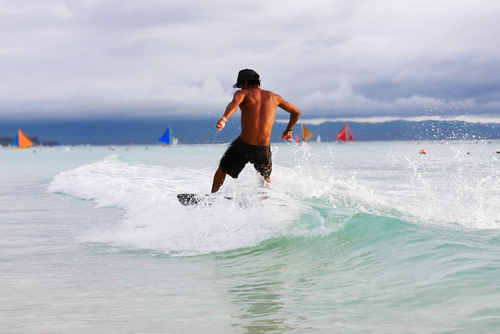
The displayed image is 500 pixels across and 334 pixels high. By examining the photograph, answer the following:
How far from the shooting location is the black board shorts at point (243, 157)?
6.70 meters

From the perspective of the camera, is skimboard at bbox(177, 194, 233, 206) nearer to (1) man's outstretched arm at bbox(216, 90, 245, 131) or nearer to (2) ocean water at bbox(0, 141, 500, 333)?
(2) ocean water at bbox(0, 141, 500, 333)

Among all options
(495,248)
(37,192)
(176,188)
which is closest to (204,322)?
(495,248)

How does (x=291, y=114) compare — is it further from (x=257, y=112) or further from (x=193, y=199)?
(x=193, y=199)

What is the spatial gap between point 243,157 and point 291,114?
1082mm

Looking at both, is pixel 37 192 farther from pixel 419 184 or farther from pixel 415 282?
pixel 415 282

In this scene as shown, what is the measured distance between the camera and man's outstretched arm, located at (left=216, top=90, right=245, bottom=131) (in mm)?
5672

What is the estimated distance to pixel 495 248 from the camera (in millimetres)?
5102

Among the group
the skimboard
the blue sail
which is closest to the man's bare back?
the skimboard

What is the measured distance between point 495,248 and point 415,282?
1592mm

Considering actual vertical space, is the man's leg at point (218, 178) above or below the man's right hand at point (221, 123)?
below

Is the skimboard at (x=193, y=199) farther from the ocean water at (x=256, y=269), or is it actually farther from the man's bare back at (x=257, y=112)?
the man's bare back at (x=257, y=112)

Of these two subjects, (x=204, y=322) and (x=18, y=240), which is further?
(x=18, y=240)

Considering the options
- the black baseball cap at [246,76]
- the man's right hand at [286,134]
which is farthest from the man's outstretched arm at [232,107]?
the man's right hand at [286,134]

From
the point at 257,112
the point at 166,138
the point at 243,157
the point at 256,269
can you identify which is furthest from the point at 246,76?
the point at 166,138
